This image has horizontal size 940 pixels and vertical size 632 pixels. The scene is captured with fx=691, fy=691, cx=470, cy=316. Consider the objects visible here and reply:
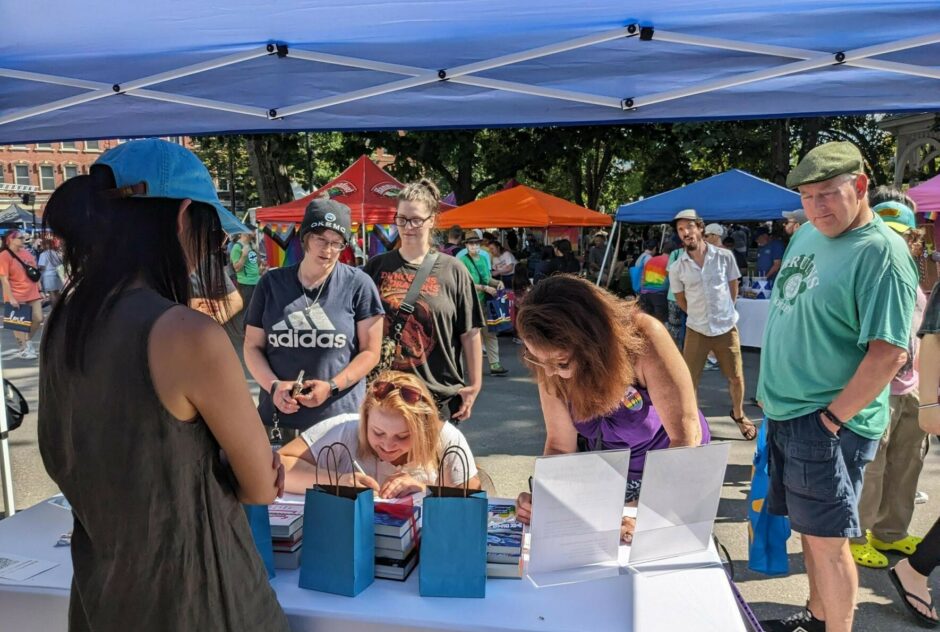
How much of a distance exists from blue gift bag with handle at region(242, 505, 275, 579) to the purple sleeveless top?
3.11 feet

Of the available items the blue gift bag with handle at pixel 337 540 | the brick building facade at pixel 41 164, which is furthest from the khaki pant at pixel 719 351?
the brick building facade at pixel 41 164

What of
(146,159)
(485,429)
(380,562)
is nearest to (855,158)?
(380,562)

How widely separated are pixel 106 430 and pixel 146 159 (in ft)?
1.50

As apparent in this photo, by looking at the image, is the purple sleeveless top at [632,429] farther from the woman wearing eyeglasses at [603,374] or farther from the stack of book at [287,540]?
the stack of book at [287,540]

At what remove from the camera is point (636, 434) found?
6.97 ft

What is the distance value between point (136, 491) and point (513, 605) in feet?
2.90

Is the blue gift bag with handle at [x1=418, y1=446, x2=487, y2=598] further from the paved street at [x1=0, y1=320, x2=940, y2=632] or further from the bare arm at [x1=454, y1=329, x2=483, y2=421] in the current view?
the bare arm at [x1=454, y1=329, x2=483, y2=421]

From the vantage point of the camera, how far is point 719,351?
5.54 metres

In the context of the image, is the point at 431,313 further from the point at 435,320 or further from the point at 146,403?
the point at 146,403

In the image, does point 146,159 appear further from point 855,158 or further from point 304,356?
point 855,158

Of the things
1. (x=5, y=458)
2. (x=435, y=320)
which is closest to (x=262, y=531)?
(x=435, y=320)

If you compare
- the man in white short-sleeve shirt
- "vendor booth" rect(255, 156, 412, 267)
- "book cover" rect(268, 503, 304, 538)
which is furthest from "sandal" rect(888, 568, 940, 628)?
"vendor booth" rect(255, 156, 412, 267)

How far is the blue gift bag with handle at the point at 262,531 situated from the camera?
1.68 m

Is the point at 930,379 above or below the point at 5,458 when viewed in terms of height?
above
